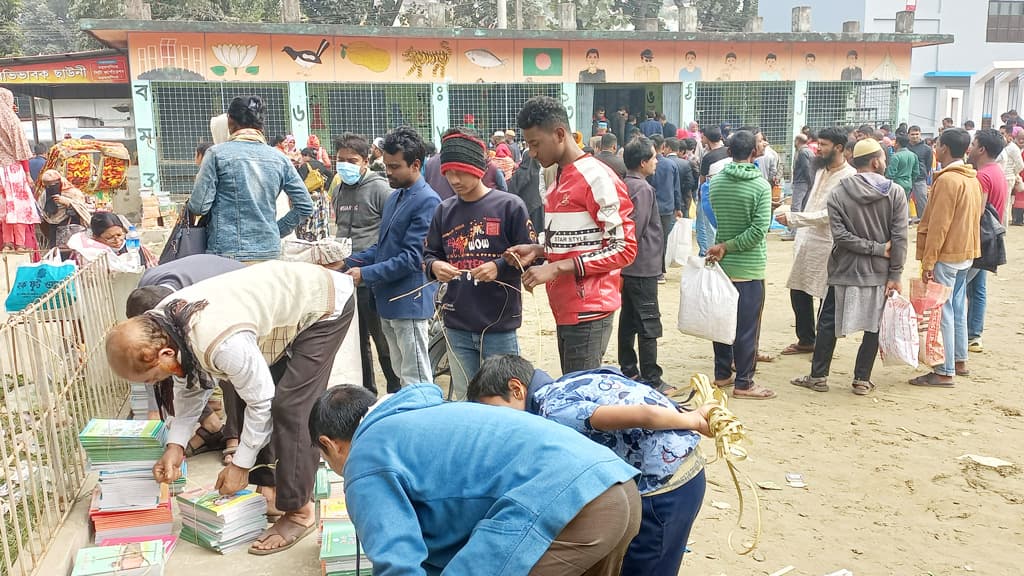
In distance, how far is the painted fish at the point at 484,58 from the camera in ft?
57.8

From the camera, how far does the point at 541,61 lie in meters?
18.1

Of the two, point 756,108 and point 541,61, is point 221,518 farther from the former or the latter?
point 756,108

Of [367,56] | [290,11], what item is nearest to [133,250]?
[367,56]

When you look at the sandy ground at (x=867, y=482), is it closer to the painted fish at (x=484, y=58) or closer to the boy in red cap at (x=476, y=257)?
the boy in red cap at (x=476, y=257)

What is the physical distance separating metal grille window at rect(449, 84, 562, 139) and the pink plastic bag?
1243 cm

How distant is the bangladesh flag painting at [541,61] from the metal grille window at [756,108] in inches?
146

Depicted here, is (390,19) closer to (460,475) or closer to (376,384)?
(376,384)

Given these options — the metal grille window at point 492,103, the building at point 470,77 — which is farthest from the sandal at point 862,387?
the metal grille window at point 492,103

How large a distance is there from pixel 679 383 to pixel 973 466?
2.16 meters

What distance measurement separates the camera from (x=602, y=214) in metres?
4.30

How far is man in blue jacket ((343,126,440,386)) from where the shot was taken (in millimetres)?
4961

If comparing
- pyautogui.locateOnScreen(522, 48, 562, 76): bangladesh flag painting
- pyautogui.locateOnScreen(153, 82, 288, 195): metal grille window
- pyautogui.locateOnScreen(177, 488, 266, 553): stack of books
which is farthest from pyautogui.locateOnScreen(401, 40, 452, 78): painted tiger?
pyautogui.locateOnScreen(177, 488, 266, 553): stack of books

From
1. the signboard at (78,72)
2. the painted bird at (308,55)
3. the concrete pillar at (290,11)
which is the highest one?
the concrete pillar at (290,11)

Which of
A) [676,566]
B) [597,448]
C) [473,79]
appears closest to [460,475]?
[597,448]
